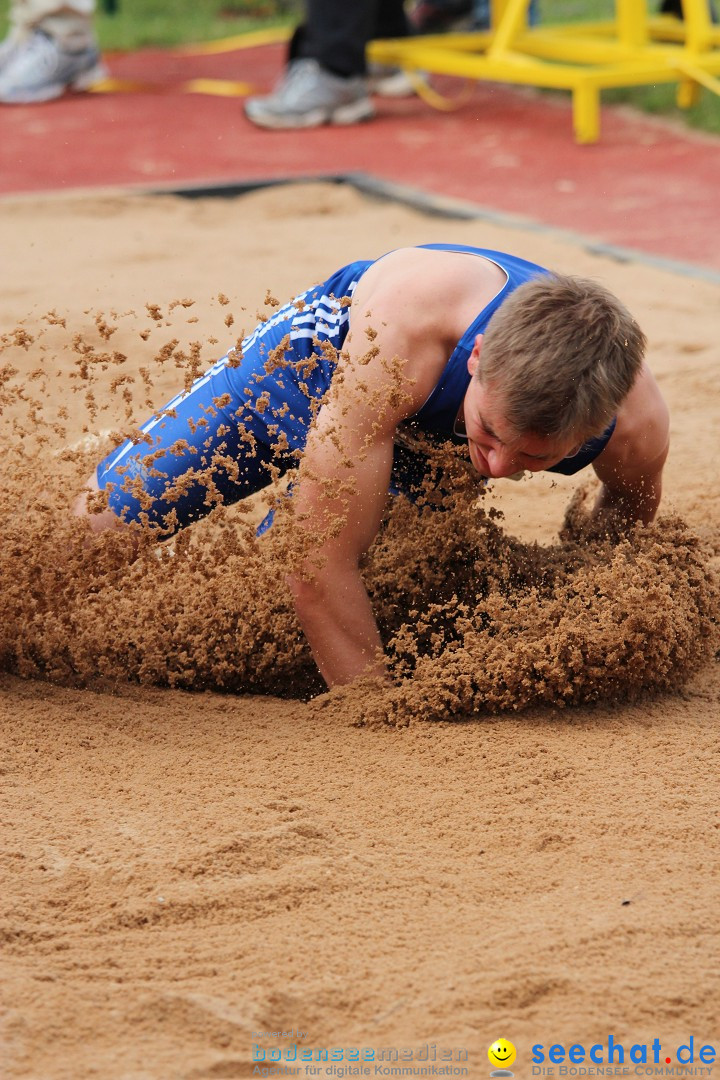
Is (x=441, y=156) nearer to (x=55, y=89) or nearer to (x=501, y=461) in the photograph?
(x=55, y=89)

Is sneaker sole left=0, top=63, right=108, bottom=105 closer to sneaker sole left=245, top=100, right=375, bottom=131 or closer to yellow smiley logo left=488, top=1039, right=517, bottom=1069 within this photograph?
sneaker sole left=245, top=100, right=375, bottom=131

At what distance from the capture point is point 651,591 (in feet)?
8.54

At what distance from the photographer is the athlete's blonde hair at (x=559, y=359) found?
7.53 ft

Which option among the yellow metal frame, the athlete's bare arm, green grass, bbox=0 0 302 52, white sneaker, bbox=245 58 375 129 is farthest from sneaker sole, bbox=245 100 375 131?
the athlete's bare arm

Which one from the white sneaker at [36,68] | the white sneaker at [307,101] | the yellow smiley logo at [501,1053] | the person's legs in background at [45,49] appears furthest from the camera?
the white sneaker at [36,68]

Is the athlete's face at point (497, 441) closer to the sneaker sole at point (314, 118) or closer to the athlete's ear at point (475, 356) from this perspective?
the athlete's ear at point (475, 356)

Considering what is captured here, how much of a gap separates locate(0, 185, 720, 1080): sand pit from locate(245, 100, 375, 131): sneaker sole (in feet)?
17.5

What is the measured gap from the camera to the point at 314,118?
8289mm

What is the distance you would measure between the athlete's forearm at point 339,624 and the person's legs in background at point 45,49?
7.27 meters

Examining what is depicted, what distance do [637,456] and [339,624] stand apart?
29.7 inches

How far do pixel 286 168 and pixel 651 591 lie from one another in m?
5.33

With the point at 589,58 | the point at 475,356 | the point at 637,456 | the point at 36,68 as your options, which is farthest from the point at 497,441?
the point at 36,68

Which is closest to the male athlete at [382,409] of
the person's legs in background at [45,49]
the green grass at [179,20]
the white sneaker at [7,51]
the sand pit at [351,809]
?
the sand pit at [351,809]

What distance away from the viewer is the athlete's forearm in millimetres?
2602
